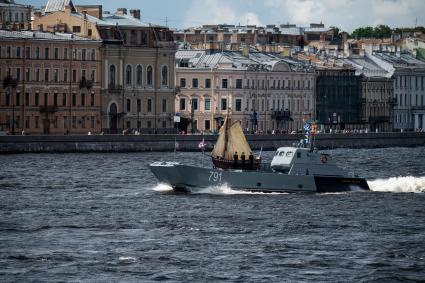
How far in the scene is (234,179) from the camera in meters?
65.8

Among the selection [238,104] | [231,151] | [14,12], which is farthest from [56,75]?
[231,151]

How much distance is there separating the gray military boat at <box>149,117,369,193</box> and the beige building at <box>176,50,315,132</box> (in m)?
56.0

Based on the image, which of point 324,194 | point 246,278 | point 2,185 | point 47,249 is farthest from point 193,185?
point 246,278

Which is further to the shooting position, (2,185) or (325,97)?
(325,97)

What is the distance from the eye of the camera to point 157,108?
4744 inches

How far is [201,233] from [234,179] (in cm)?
1319

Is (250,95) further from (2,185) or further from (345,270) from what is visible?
(345,270)

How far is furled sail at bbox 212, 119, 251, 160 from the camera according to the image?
68.3 metres

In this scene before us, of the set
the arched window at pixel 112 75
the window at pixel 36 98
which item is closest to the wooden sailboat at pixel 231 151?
the window at pixel 36 98

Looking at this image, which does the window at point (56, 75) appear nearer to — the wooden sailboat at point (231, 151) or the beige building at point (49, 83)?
the beige building at point (49, 83)

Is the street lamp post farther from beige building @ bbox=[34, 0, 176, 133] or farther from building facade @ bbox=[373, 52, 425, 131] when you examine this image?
building facade @ bbox=[373, 52, 425, 131]

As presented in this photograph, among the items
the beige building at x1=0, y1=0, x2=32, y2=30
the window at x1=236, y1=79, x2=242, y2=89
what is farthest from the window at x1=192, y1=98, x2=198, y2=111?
the beige building at x1=0, y1=0, x2=32, y2=30

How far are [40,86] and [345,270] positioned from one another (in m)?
69.0

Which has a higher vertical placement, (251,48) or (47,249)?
(251,48)
